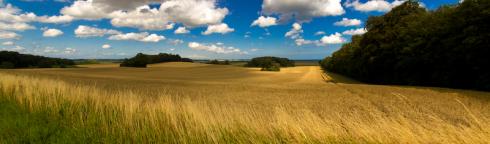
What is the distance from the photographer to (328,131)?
4.76 metres

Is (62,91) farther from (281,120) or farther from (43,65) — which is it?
(43,65)

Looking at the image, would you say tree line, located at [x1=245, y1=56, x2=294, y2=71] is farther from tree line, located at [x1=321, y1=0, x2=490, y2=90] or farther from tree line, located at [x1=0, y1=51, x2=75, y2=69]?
tree line, located at [x1=0, y1=51, x2=75, y2=69]

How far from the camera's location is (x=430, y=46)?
1257 inches

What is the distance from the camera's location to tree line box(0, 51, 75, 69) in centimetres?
8419

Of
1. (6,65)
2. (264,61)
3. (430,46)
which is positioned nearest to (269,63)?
(264,61)

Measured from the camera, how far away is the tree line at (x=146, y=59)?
331ft

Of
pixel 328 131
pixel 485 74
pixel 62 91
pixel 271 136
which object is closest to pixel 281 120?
pixel 271 136

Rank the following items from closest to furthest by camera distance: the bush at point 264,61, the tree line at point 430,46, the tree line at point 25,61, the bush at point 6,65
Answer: the tree line at point 430,46, the bush at point 6,65, the tree line at point 25,61, the bush at point 264,61

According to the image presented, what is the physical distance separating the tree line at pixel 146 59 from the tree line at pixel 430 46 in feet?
229

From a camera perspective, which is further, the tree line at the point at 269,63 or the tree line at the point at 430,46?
A: the tree line at the point at 269,63

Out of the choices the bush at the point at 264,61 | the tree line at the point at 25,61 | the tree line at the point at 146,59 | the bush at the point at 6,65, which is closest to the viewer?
the bush at the point at 6,65

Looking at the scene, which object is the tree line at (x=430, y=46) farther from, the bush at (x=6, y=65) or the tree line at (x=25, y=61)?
the bush at (x=6, y=65)

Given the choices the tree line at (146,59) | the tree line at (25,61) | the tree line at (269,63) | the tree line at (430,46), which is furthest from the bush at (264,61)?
the tree line at (430,46)

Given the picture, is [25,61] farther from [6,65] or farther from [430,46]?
[430,46]
